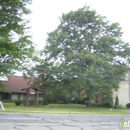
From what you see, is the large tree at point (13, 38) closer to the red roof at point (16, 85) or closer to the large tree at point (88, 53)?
the large tree at point (88, 53)

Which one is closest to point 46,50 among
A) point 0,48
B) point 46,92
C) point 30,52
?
point 46,92

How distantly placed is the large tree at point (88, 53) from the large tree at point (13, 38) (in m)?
8.18

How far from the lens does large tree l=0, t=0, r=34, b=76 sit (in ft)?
91.2

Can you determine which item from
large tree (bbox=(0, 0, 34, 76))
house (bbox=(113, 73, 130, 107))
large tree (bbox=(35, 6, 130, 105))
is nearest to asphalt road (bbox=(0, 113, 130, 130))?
large tree (bbox=(0, 0, 34, 76))

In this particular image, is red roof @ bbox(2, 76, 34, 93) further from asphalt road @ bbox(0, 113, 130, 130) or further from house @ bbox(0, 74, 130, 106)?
asphalt road @ bbox(0, 113, 130, 130)

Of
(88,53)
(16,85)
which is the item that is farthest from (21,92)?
(88,53)

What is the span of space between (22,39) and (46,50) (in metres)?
9.73

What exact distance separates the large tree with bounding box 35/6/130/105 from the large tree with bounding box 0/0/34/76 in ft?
26.8

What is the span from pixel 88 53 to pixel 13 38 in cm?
1211

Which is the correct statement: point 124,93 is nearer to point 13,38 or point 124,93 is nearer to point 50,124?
point 13,38

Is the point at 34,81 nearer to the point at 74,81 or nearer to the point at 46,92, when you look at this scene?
the point at 46,92

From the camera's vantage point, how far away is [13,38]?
30938 millimetres

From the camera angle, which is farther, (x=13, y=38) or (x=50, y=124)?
(x=13, y=38)

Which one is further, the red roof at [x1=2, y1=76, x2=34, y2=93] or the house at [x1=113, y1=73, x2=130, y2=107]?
the red roof at [x1=2, y1=76, x2=34, y2=93]
